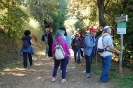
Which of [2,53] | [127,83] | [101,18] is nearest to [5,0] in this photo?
[2,53]

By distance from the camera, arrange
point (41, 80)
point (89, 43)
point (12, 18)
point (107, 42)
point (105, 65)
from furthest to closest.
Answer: point (12, 18)
point (41, 80)
point (89, 43)
point (105, 65)
point (107, 42)

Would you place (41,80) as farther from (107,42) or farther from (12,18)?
(12,18)

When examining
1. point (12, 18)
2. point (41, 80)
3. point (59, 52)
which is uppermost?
point (12, 18)

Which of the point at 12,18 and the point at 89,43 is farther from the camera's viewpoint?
the point at 12,18

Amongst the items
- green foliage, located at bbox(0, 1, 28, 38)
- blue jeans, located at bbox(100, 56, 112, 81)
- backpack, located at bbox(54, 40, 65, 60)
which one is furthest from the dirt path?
green foliage, located at bbox(0, 1, 28, 38)

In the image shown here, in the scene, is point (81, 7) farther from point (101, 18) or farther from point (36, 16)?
point (36, 16)

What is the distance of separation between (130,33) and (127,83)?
3.58 m

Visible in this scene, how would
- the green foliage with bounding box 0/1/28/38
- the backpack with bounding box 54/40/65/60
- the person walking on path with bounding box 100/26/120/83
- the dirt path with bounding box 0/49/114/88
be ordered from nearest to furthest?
the person walking on path with bounding box 100/26/120/83, the backpack with bounding box 54/40/65/60, the dirt path with bounding box 0/49/114/88, the green foliage with bounding box 0/1/28/38

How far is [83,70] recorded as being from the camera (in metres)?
9.45

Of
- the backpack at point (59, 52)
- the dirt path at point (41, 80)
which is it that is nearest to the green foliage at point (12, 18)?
the dirt path at point (41, 80)

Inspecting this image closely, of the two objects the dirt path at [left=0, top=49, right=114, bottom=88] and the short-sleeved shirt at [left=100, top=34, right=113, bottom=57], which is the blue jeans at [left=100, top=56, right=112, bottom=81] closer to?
the short-sleeved shirt at [left=100, top=34, right=113, bottom=57]

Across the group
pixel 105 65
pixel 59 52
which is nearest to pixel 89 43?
pixel 105 65

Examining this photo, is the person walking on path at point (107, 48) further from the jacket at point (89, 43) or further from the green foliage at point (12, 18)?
the green foliage at point (12, 18)

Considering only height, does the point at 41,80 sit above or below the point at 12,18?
below
